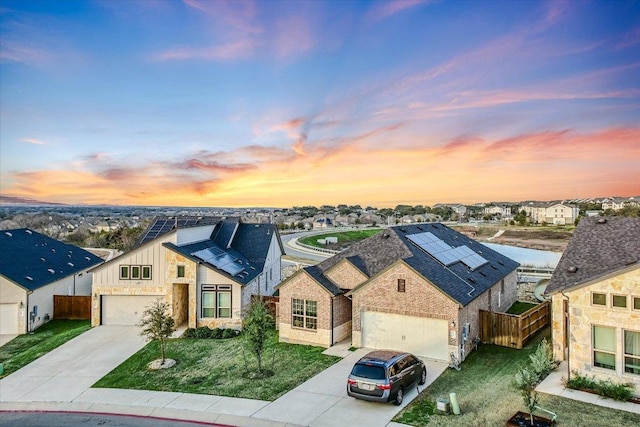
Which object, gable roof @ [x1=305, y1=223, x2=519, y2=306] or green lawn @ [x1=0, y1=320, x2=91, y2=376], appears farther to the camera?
green lawn @ [x1=0, y1=320, x2=91, y2=376]

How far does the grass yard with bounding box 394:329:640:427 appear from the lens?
1276 cm

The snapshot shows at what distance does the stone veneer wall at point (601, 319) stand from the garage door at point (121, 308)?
73.6 feet

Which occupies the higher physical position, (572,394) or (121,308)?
(121,308)

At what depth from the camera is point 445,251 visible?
25.0 meters

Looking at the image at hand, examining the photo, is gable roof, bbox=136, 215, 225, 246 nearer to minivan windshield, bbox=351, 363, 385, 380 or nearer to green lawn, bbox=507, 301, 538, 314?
minivan windshield, bbox=351, 363, 385, 380

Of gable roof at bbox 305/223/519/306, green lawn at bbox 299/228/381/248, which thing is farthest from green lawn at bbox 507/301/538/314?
green lawn at bbox 299/228/381/248

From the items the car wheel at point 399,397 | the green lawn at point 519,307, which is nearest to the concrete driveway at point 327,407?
the car wheel at point 399,397

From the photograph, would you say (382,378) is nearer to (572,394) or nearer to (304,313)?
(572,394)

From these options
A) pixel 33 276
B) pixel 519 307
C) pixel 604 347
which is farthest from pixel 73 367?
pixel 519 307

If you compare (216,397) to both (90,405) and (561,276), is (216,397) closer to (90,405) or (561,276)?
(90,405)

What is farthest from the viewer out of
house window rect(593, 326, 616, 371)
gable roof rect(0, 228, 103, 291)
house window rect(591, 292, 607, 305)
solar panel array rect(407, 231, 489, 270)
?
gable roof rect(0, 228, 103, 291)

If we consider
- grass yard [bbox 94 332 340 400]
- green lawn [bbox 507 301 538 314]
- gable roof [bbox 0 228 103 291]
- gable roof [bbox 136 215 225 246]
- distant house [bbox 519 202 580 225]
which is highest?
distant house [bbox 519 202 580 225]

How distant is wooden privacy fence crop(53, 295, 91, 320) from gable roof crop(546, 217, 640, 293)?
27.5m

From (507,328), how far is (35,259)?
31.0 m
